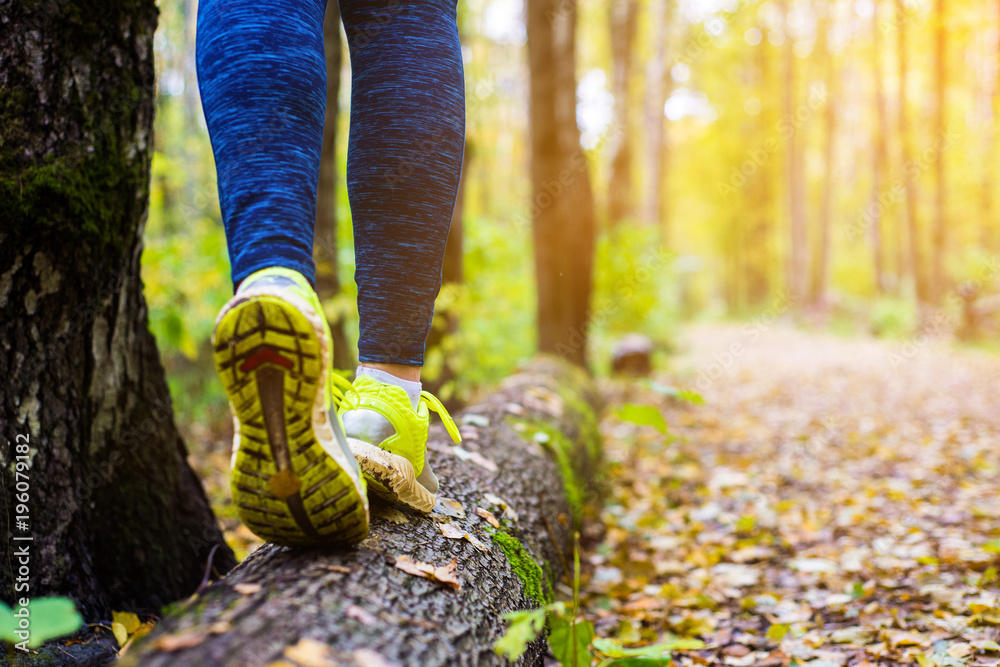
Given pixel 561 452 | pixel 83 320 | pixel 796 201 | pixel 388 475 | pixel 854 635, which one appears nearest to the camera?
pixel 388 475

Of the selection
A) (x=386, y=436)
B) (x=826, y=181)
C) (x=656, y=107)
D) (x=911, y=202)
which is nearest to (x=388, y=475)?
(x=386, y=436)

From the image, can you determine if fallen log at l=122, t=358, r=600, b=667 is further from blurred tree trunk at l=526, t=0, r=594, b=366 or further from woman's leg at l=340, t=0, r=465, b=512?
blurred tree trunk at l=526, t=0, r=594, b=366

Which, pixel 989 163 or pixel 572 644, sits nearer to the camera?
pixel 572 644

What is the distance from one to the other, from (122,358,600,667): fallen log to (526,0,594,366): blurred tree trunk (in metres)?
3.08

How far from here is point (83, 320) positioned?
4.73 ft

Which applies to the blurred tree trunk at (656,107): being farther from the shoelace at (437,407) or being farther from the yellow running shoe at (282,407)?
the yellow running shoe at (282,407)

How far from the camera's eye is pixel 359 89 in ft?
3.90

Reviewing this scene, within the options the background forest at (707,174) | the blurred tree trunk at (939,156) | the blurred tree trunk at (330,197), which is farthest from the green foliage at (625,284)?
the blurred tree trunk at (939,156)

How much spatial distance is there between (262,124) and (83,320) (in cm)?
85

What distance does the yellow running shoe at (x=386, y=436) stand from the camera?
110cm

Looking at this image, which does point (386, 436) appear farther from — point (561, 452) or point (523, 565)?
point (561, 452)

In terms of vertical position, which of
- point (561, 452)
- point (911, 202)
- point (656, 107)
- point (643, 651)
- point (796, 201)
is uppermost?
point (656, 107)

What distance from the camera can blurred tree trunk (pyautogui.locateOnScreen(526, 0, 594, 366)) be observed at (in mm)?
4973

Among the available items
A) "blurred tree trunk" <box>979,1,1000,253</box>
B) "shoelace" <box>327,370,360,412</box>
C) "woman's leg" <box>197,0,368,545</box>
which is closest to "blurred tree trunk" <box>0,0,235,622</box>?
"woman's leg" <box>197,0,368,545</box>
